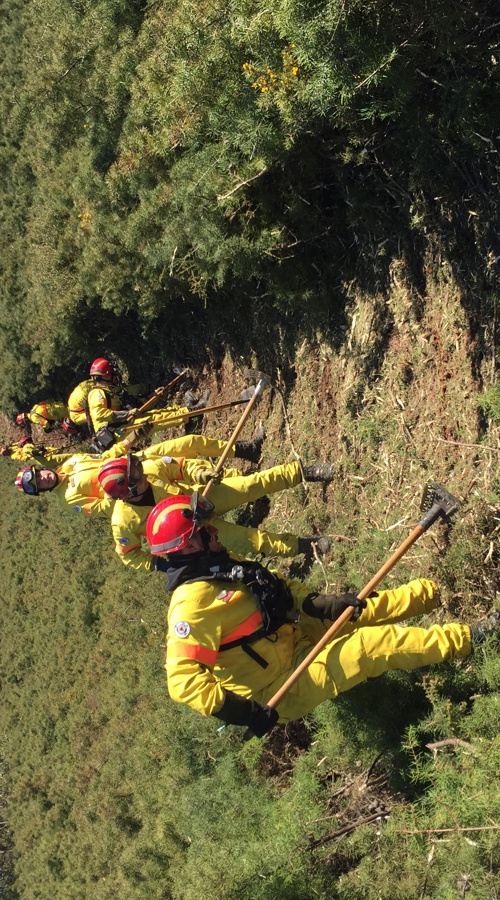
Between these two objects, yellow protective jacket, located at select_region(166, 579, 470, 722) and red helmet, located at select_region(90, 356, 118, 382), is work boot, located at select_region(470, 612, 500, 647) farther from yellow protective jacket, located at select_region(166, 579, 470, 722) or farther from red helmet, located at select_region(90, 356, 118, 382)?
red helmet, located at select_region(90, 356, 118, 382)

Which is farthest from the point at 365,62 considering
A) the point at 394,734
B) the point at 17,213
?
the point at 17,213

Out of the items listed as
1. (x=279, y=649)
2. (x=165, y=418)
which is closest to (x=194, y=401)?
(x=165, y=418)

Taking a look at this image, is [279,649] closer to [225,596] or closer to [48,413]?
[225,596]

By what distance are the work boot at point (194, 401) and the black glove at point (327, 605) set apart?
6300 millimetres

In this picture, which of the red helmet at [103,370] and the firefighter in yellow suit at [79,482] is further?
the red helmet at [103,370]

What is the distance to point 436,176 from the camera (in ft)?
19.4

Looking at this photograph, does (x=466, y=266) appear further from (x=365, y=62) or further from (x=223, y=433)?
(x=223, y=433)

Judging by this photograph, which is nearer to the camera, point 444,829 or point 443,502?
point 444,829

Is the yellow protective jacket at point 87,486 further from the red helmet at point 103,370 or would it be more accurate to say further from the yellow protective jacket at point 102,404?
the red helmet at point 103,370

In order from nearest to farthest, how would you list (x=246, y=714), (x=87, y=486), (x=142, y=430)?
(x=246, y=714)
(x=87, y=486)
(x=142, y=430)

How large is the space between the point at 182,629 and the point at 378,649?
176 cm

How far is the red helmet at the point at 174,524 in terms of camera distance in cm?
559

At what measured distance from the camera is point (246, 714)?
525 cm

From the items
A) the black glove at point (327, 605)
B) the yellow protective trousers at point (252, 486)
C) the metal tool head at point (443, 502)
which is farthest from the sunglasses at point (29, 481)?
the metal tool head at point (443, 502)
